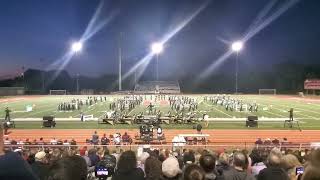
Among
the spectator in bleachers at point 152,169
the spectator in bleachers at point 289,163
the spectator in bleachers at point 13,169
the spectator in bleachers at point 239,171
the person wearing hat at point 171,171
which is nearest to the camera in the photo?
the spectator in bleachers at point 13,169

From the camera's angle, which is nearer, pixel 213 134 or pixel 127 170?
pixel 127 170

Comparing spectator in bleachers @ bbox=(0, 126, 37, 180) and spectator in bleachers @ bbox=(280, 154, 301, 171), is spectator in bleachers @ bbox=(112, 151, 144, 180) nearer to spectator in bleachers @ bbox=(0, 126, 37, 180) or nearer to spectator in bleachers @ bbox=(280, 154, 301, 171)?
spectator in bleachers @ bbox=(280, 154, 301, 171)

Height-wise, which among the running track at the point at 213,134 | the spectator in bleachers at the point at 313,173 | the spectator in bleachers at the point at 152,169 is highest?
the spectator in bleachers at the point at 313,173

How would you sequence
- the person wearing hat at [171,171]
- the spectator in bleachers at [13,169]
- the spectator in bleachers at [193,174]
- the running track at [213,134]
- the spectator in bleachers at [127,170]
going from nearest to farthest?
the spectator in bleachers at [13,169], the spectator in bleachers at [193,174], the spectator in bleachers at [127,170], the person wearing hat at [171,171], the running track at [213,134]

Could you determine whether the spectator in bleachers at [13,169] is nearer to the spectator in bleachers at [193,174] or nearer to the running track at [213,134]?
the spectator in bleachers at [193,174]

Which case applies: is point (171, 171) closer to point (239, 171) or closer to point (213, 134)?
point (239, 171)

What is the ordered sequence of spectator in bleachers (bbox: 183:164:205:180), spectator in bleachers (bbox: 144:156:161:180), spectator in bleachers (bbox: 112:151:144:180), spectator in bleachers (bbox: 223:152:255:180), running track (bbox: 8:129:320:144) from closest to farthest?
spectator in bleachers (bbox: 183:164:205:180) < spectator in bleachers (bbox: 112:151:144:180) < spectator in bleachers (bbox: 223:152:255:180) < spectator in bleachers (bbox: 144:156:161:180) < running track (bbox: 8:129:320:144)

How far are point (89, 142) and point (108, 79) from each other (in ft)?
275

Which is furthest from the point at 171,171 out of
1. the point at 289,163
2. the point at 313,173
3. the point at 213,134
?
the point at 213,134

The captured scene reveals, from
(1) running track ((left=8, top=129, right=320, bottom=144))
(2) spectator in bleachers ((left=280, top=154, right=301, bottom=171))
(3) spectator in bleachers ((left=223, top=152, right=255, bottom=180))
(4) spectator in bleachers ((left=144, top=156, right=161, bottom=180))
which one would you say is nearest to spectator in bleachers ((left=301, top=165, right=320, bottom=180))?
(3) spectator in bleachers ((left=223, top=152, right=255, bottom=180))

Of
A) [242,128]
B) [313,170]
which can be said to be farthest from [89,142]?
[313,170]

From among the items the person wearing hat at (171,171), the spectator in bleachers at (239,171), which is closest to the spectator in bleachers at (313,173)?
the person wearing hat at (171,171)

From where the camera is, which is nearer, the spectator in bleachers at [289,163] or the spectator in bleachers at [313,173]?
the spectator in bleachers at [313,173]

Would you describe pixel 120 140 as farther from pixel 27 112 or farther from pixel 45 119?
pixel 27 112
